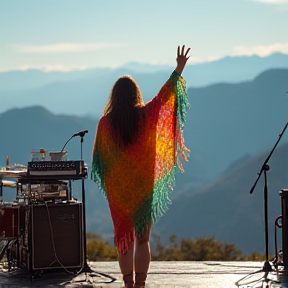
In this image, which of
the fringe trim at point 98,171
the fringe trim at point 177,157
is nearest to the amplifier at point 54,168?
the fringe trim at point 98,171

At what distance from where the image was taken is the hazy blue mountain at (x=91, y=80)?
10438cm

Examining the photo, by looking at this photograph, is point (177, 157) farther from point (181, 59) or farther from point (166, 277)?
point (166, 277)

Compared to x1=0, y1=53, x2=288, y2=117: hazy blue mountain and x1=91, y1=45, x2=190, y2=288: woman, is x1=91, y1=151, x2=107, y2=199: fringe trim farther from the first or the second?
x1=0, y1=53, x2=288, y2=117: hazy blue mountain

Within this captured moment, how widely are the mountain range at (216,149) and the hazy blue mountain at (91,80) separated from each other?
905 mm

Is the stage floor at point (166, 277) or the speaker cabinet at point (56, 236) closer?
the stage floor at point (166, 277)

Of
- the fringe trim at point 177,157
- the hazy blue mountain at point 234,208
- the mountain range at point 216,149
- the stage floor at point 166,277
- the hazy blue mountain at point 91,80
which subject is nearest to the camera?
the fringe trim at point 177,157

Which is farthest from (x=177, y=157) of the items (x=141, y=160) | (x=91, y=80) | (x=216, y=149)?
(x=91, y=80)

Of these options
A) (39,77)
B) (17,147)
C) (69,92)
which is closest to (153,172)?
(17,147)

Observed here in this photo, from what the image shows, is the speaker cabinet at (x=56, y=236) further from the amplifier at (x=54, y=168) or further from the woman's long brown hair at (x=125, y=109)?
the woman's long brown hair at (x=125, y=109)

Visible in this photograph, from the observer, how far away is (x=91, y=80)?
115 meters

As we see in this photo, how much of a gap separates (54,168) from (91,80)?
10826cm

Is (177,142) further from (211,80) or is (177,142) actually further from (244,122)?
(211,80)

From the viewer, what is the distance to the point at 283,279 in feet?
21.5

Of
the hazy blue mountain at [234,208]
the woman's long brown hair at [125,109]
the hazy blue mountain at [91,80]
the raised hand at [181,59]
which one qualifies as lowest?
the hazy blue mountain at [234,208]
